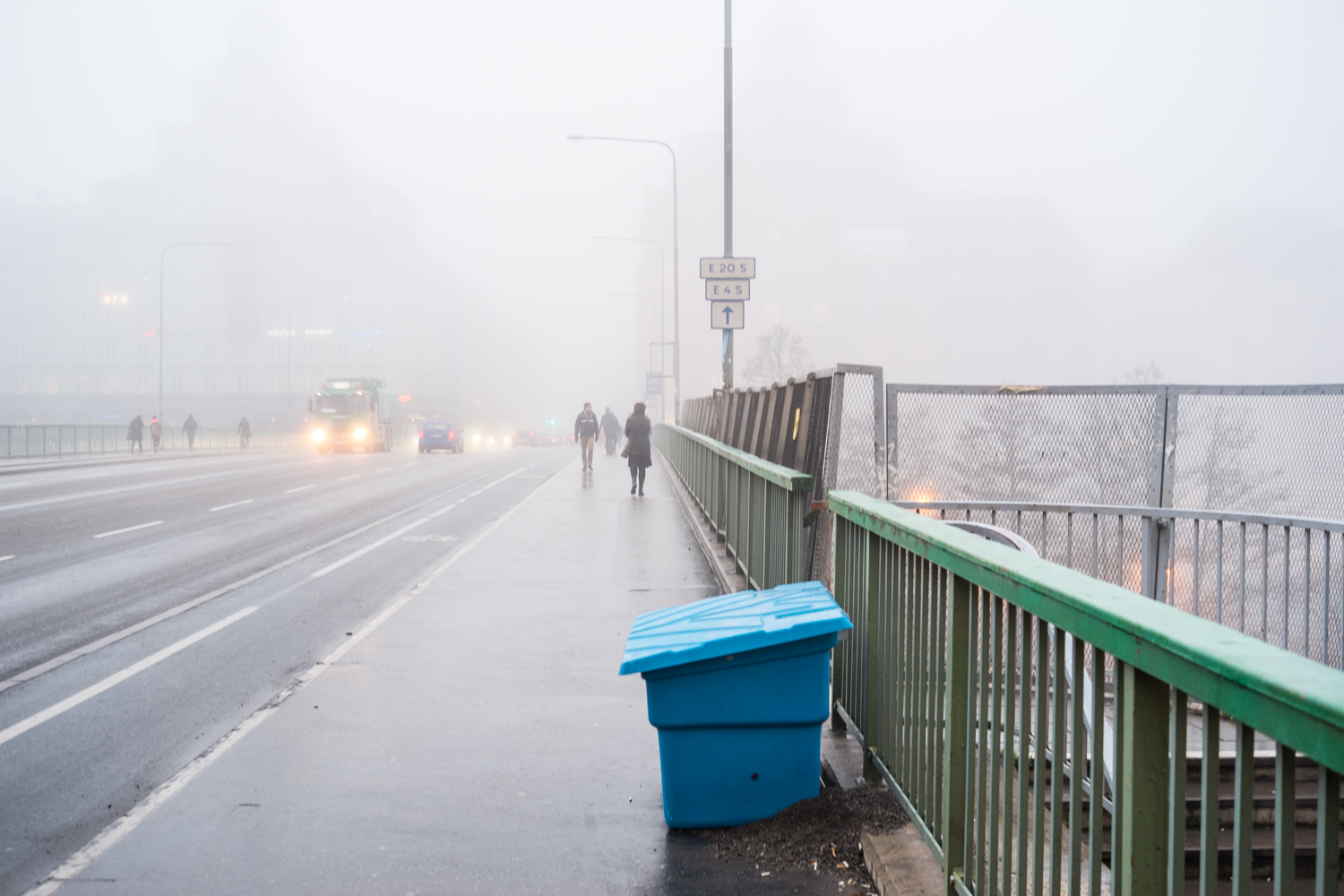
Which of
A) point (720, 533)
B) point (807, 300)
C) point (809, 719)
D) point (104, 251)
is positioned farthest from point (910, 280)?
point (809, 719)

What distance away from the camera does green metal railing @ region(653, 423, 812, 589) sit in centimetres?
693

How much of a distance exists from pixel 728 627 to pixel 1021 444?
12.4 feet

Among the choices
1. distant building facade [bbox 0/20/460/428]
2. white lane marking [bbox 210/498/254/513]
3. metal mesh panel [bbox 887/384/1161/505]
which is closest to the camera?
metal mesh panel [bbox 887/384/1161/505]

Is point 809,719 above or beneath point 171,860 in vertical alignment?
above

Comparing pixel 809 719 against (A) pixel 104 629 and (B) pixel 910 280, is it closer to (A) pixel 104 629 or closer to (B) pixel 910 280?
(A) pixel 104 629

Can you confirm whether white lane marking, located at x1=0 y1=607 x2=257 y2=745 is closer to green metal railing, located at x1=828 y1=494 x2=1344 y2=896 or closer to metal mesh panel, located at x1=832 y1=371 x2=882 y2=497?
green metal railing, located at x1=828 y1=494 x2=1344 y2=896

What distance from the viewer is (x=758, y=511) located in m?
9.32

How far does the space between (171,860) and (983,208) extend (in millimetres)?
170322

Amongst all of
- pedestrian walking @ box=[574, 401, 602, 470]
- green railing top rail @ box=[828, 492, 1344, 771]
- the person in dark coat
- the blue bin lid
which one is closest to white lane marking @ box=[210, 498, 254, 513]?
the person in dark coat

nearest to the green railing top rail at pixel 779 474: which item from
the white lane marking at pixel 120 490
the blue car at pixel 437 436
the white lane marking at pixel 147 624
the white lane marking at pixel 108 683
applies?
the white lane marking at pixel 108 683

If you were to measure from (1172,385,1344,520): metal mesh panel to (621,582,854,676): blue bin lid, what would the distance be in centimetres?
363

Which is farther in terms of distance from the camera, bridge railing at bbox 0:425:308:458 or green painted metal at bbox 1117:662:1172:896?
bridge railing at bbox 0:425:308:458

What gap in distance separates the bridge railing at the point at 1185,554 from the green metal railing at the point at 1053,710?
1.58 meters

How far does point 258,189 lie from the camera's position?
12950 centimetres
